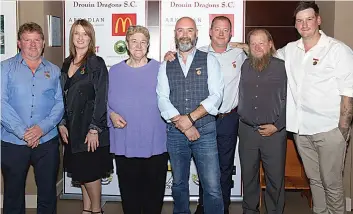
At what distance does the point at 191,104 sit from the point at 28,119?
116 centimetres

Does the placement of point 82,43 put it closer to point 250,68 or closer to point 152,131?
point 152,131

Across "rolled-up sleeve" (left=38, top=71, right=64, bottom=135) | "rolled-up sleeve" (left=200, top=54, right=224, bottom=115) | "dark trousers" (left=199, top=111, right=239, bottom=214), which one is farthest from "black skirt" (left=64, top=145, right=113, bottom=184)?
"dark trousers" (left=199, top=111, right=239, bottom=214)

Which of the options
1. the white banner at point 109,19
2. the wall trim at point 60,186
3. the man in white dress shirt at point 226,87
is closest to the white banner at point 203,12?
the white banner at point 109,19

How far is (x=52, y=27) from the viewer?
4383 mm

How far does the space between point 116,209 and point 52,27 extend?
1845mm

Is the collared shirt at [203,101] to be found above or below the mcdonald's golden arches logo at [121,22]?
below

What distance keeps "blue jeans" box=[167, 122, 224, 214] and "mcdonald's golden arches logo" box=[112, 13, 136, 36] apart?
1454mm

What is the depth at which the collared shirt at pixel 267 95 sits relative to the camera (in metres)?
3.54

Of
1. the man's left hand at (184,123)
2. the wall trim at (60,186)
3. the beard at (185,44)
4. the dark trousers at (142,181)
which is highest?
the beard at (185,44)

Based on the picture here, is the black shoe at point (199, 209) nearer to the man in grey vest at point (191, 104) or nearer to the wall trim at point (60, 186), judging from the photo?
the man in grey vest at point (191, 104)

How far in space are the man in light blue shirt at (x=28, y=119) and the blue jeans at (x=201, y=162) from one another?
0.87m

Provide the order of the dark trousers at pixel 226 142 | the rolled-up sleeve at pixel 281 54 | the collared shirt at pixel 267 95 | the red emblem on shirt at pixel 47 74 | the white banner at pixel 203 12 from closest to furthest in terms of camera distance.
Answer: the red emblem on shirt at pixel 47 74, the collared shirt at pixel 267 95, the rolled-up sleeve at pixel 281 54, the dark trousers at pixel 226 142, the white banner at pixel 203 12

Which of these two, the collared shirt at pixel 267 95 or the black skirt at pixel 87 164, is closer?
the black skirt at pixel 87 164

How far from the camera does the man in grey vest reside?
3234 millimetres
